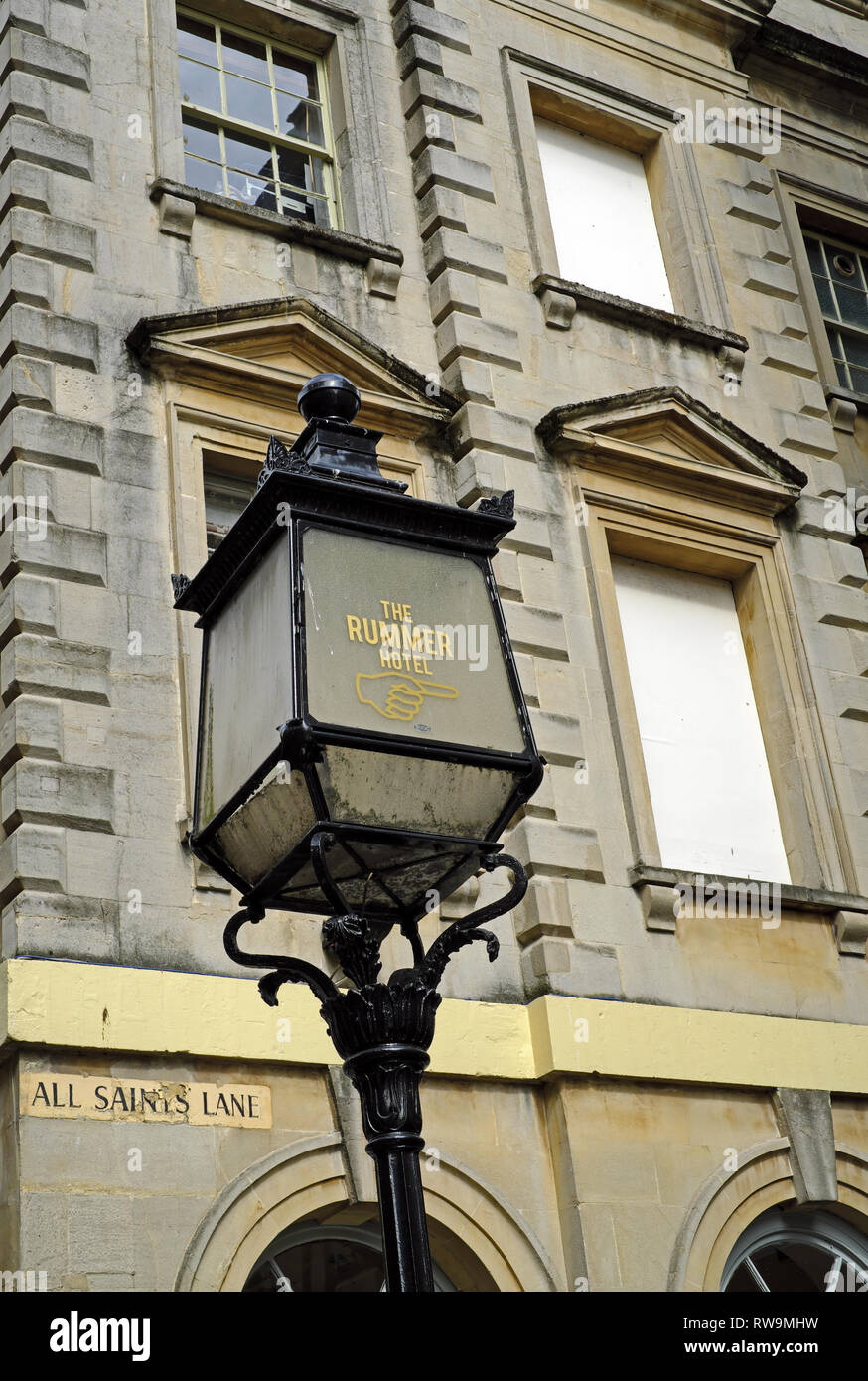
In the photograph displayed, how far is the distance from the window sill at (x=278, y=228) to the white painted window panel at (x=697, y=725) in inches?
114

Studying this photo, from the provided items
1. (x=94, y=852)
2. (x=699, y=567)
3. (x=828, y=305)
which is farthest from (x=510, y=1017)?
(x=828, y=305)

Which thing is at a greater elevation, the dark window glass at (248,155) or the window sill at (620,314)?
the dark window glass at (248,155)

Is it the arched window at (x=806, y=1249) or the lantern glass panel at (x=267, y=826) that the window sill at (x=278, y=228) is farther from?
the lantern glass panel at (x=267, y=826)

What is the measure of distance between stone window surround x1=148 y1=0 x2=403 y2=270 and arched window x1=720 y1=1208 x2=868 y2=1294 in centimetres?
736

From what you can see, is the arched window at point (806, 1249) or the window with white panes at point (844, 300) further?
the window with white panes at point (844, 300)

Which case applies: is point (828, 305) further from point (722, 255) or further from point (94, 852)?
point (94, 852)

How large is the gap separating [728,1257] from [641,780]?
3.23 metres

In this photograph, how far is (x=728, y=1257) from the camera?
36.9 feet

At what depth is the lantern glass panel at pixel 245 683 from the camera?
516 cm

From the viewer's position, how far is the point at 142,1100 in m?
9.45
